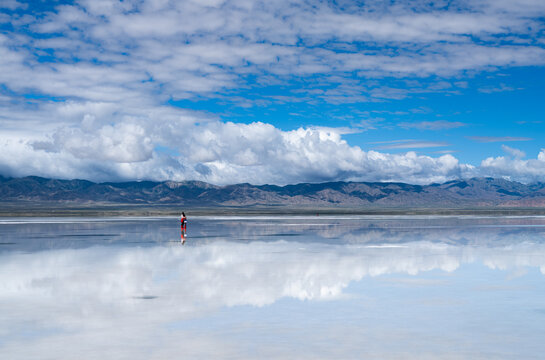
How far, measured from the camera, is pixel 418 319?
11.6m

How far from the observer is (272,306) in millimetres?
12883

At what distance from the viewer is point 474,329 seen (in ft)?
35.1

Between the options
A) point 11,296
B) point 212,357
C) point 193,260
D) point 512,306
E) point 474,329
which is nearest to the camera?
point 212,357

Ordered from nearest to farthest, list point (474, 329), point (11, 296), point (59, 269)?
point (474, 329), point (11, 296), point (59, 269)

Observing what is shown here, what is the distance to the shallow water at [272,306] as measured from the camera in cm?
935

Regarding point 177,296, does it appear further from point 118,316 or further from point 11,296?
point 11,296

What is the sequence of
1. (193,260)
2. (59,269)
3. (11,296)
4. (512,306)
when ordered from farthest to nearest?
(193,260) < (59,269) < (11,296) < (512,306)

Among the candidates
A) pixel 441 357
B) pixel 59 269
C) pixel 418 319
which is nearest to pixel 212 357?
pixel 441 357

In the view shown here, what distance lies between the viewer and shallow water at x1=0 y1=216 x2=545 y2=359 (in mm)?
9352

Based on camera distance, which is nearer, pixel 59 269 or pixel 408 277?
pixel 408 277

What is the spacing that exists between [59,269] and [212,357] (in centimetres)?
1275

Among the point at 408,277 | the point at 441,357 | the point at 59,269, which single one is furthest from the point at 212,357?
the point at 59,269

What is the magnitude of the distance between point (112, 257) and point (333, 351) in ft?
53.6

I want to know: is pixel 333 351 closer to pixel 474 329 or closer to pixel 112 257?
pixel 474 329
